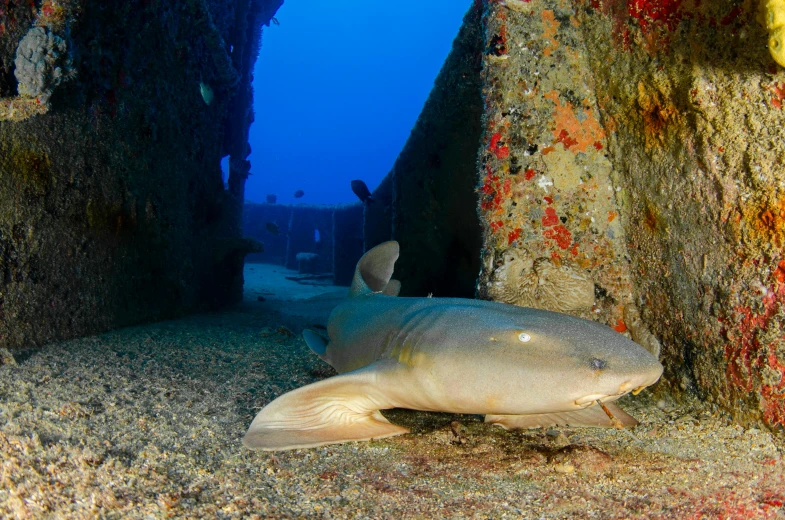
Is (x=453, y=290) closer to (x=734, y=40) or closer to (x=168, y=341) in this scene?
(x=168, y=341)

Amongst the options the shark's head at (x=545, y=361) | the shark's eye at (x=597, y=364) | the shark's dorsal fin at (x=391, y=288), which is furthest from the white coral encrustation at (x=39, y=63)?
the shark's eye at (x=597, y=364)

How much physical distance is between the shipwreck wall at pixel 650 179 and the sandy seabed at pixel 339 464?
507mm

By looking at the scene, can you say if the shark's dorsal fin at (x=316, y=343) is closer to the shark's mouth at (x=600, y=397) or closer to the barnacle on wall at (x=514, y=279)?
the barnacle on wall at (x=514, y=279)

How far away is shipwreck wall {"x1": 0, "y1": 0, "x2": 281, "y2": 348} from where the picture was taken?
3.75 meters

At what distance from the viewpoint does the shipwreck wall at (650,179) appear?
227 centimetres

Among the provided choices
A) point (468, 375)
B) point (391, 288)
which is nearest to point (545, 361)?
point (468, 375)

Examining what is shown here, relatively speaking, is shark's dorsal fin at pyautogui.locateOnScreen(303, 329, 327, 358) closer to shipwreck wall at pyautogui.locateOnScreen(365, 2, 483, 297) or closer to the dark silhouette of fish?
shipwreck wall at pyautogui.locateOnScreen(365, 2, 483, 297)

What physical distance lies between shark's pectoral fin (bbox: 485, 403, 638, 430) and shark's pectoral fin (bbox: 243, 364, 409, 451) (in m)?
0.57

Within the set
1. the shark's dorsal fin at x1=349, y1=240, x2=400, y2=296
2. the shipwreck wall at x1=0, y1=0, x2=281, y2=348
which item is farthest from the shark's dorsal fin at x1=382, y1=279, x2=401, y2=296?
the shipwreck wall at x1=0, y1=0, x2=281, y2=348

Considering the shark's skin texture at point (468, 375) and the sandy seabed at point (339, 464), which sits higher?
the shark's skin texture at point (468, 375)

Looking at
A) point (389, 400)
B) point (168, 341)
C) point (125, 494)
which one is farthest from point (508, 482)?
point (168, 341)

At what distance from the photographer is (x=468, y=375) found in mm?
2025

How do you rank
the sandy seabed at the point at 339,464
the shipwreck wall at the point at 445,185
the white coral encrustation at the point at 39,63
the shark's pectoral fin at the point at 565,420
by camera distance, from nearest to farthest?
the sandy seabed at the point at 339,464 → the shark's pectoral fin at the point at 565,420 → the white coral encrustation at the point at 39,63 → the shipwreck wall at the point at 445,185

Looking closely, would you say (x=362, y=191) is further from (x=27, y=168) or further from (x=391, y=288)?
(x=27, y=168)
